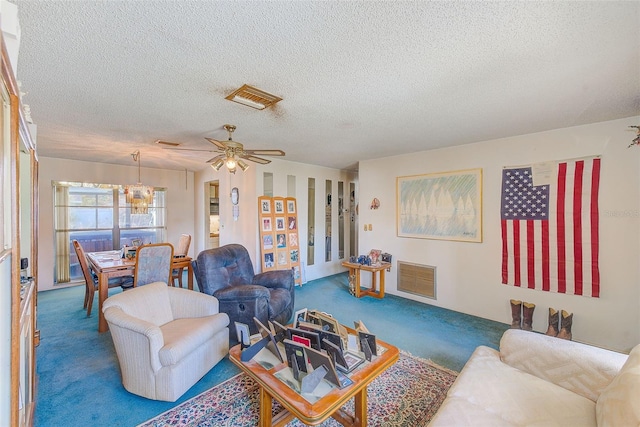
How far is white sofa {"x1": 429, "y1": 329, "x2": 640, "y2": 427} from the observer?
1.23 meters

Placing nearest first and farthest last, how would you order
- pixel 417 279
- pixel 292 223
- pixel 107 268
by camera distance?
pixel 107 268
pixel 417 279
pixel 292 223

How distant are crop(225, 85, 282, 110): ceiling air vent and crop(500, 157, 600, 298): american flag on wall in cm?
308

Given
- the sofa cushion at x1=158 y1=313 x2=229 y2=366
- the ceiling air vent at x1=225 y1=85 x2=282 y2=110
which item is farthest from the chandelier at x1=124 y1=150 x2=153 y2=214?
the ceiling air vent at x1=225 y1=85 x2=282 y2=110

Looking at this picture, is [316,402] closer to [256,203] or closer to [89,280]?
[256,203]

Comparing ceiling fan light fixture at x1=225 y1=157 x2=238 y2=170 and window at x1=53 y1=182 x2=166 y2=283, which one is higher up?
ceiling fan light fixture at x1=225 y1=157 x2=238 y2=170

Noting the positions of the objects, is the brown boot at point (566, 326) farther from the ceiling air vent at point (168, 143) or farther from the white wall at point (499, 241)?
the ceiling air vent at point (168, 143)

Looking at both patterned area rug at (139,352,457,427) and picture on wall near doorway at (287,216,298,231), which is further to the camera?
picture on wall near doorway at (287,216,298,231)

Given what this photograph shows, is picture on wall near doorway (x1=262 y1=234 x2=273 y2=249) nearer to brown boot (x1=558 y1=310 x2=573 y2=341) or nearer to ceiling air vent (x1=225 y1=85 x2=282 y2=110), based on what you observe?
ceiling air vent (x1=225 y1=85 x2=282 y2=110)

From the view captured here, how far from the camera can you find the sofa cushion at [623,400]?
1.07 meters

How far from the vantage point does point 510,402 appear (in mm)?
1446

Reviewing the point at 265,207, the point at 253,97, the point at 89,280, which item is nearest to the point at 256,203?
the point at 265,207

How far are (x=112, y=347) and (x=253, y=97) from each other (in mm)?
2968

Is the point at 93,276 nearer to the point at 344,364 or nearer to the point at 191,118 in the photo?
the point at 191,118

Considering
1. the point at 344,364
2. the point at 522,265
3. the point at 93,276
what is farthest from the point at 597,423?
the point at 93,276
